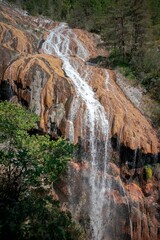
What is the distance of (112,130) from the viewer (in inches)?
786

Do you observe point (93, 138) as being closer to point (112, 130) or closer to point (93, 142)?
point (93, 142)

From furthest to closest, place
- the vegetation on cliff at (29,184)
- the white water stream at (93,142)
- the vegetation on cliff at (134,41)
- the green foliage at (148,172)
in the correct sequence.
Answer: the vegetation on cliff at (134,41) → the green foliage at (148,172) → the white water stream at (93,142) → the vegetation on cliff at (29,184)

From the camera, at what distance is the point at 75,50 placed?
37.5m

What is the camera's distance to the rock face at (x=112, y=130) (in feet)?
60.1

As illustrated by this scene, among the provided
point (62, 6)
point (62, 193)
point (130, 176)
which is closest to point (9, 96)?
point (62, 193)

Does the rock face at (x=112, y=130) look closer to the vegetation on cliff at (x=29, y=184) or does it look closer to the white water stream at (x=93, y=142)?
the white water stream at (x=93, y=142)

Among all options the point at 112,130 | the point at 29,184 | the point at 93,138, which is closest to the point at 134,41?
the point at 112,130

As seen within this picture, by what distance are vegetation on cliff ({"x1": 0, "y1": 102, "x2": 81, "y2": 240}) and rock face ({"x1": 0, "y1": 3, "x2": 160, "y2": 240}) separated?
6.07m

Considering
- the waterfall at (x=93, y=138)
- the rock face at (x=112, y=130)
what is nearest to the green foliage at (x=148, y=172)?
the rock face at (x=112, y=130)

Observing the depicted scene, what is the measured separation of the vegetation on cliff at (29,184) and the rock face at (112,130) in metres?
6.07

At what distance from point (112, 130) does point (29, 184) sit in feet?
36.3

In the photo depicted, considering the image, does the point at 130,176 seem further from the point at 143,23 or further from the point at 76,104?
the point at 143,23

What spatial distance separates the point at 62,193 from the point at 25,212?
10008mm

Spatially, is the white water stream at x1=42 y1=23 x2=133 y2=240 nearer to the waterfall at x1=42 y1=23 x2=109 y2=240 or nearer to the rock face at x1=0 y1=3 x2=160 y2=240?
the waterfall at x1=42 y1=23 x2=109 y2=240
